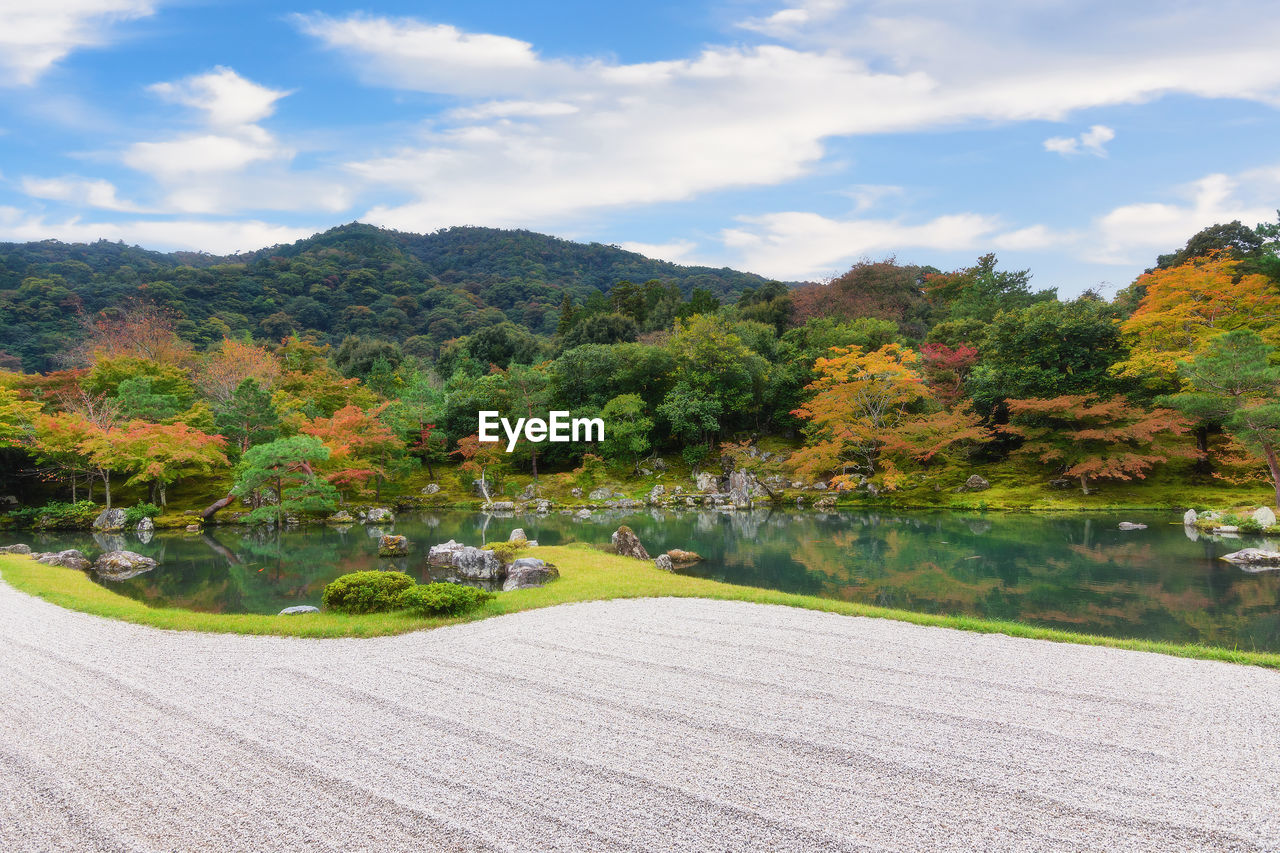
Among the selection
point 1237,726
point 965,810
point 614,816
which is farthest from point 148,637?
point 1237,726

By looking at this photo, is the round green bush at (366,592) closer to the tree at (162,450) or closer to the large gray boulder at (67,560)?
the large gray boulder at (67,560)

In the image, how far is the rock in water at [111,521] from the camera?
2061 centimetres

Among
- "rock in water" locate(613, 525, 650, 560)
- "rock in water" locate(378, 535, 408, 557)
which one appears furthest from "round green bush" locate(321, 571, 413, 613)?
"rock in water" locate(378, 535, 408, 557)

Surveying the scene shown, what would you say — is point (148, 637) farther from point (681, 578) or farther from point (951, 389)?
point (951, 389)

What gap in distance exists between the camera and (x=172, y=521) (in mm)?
21312

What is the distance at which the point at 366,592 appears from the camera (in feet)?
28.0

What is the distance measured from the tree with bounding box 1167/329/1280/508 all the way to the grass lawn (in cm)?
1230

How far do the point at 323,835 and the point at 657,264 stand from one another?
8073 centimetres

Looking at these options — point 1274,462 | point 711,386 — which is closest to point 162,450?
point 711,386

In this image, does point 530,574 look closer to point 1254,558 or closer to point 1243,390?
point 1254,558

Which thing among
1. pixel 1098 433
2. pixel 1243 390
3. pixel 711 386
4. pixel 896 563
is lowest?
pixel 896 563

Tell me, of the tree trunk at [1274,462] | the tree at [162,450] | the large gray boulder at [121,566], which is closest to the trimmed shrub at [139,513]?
the tree at [162,450]

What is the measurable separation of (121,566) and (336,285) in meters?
53.8

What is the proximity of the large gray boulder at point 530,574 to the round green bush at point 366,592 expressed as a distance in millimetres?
2530
